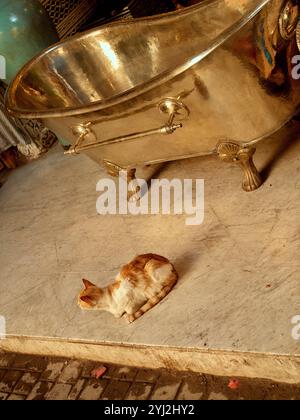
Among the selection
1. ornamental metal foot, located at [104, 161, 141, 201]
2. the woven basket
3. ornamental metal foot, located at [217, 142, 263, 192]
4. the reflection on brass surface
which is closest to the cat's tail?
ornamental metal foot, located at [217, 142, 263, 192]

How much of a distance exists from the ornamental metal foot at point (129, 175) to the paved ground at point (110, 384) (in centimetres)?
117

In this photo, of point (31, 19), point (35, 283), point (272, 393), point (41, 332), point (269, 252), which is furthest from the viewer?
point (31, 19)

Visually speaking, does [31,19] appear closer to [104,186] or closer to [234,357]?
[104,186]

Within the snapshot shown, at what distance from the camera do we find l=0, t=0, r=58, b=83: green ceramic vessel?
3512 mm

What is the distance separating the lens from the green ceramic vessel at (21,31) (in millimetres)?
3512

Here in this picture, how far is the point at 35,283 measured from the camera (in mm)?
2883

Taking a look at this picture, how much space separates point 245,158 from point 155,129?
56 cm

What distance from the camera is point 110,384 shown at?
2234mm

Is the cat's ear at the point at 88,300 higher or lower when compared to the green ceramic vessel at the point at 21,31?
lower

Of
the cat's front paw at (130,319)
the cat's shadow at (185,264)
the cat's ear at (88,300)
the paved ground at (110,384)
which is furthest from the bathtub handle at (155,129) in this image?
the paved ground at (110,384)

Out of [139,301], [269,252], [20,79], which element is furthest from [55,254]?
[269,252]

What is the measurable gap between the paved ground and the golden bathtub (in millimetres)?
1128

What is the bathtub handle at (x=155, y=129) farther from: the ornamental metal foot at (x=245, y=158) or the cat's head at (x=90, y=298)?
the cat's head at (x=90, y=298)

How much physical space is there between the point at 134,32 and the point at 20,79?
2.85 feet
